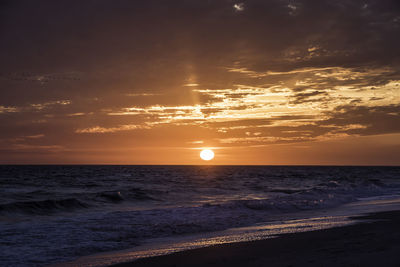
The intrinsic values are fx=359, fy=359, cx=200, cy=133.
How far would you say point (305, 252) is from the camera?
25.8ft

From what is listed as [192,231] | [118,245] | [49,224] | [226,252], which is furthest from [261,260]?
[49,224]

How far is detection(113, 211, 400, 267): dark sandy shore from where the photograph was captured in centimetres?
694

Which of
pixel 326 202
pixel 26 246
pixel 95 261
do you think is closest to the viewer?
pixel 95 261

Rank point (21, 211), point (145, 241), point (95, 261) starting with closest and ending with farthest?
point (95, 261) < point (145, 241) < point (21, 211)

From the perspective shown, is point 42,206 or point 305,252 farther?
point 42,206

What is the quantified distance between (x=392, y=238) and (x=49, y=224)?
1168cm

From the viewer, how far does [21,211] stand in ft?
60.0

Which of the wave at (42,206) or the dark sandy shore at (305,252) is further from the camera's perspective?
the wave at (42,206)

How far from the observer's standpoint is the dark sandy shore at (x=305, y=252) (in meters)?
6.94

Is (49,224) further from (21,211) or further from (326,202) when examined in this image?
(326,202)

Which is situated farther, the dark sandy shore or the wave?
the wave

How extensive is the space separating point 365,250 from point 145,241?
6107 millimetres

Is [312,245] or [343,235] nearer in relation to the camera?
[312,245]

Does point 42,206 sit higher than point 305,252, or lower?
lower
